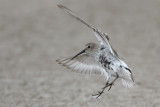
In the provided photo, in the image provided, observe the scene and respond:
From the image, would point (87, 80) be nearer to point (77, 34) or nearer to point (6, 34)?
point (77, 34)

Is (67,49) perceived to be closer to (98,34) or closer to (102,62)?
(102,62)

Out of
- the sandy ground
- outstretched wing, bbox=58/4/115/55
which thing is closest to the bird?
outstretched wing, bbox=58/4/115/55

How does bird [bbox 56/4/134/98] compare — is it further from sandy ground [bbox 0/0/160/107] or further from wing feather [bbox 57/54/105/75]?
sandy ground [bbox 0/0/160/107]

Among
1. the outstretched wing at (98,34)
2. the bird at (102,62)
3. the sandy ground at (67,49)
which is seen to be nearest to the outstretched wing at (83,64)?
the bird at (102,62)

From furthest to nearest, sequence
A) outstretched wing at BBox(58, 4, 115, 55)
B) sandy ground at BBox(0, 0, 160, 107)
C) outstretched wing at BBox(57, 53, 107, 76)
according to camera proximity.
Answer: sandy ground at BBox(0, 0, 160, 107), outstretched wing at BBox(57, 53, 107, 76), outstretched wing at BBox(58, 4, 115, 55)

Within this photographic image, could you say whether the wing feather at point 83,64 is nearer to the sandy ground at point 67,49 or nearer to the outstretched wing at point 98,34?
the outstretched wing at point 98,34

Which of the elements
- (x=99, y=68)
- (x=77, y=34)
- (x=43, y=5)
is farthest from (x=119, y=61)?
(x=43, y=5)
